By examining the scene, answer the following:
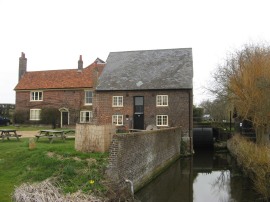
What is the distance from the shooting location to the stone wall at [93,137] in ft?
41.9

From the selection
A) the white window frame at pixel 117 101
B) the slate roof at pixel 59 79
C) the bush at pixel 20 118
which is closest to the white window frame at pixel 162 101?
the white window frame at pixel 117 101

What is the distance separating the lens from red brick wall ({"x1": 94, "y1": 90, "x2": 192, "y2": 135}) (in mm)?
28297

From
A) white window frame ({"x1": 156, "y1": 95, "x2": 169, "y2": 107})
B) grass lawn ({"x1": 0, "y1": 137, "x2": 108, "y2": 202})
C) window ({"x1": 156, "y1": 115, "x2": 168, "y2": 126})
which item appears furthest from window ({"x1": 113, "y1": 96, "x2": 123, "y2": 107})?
→ grass lawn ({"x1": 0, "y1": 137, "x2": 108, "y2": 202})

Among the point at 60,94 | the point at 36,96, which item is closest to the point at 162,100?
the point at 60,94

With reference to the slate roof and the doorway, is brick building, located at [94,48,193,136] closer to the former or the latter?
the slate roof

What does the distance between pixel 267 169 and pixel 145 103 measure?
60.1 ft

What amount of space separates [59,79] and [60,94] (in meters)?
2.24

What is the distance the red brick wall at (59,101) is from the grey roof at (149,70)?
225 inches

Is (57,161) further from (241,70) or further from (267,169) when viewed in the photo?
(241,70)

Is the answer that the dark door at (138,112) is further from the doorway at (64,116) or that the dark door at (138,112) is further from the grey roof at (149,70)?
the doorway at (64,116)

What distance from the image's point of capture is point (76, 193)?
30.8 feet

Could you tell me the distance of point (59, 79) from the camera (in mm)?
38781

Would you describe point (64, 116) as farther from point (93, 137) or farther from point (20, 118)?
point (93, 137)

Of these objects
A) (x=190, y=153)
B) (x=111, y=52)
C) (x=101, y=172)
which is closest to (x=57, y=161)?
(x=101, y=172)
